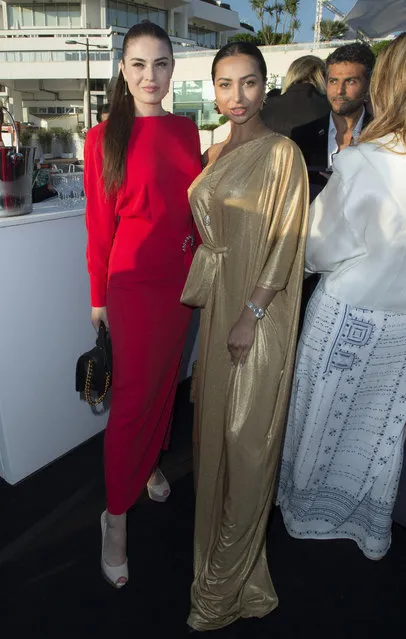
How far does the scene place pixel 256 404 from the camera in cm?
144

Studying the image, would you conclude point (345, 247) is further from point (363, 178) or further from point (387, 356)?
point (387, 356)

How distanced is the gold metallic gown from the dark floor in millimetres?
153

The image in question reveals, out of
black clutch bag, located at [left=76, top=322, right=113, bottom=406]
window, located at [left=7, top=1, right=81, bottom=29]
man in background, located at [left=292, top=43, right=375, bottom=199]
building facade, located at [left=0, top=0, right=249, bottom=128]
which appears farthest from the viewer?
window, located at [left=7, top=1, right=81, bottom=29]

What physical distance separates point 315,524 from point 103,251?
1.30 m

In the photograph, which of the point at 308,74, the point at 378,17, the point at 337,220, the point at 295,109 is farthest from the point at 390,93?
the point at 378,17

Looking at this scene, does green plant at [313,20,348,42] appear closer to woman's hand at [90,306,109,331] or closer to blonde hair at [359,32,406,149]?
blonde hair at [359,32,406,149]

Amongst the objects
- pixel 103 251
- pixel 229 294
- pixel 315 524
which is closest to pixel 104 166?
pixel 103 251

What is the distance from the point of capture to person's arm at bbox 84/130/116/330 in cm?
158

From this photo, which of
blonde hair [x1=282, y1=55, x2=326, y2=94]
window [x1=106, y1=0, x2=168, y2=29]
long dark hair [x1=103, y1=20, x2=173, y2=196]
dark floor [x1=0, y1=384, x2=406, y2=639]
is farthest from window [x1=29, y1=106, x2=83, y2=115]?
dark floor [x1=0, y1=384, x2=406, y2=639]

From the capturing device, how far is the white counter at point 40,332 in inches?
A: 77.8

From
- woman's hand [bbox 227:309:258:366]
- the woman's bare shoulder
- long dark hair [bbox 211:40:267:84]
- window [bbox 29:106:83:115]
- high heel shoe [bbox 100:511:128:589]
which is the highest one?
long dark hair [bbox 211:40:267:84]

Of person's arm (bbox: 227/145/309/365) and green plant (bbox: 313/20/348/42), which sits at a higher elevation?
green plant (bbox: 313/20/348/42)

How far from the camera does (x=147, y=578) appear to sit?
176 centimetres

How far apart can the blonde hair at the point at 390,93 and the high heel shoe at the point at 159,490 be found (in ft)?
5.22
